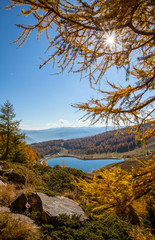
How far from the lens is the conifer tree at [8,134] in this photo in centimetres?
1661

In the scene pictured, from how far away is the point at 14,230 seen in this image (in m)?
3.59

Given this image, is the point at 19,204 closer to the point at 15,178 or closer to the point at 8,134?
the point at 15,178

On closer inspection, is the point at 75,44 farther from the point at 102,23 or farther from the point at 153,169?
the point at 153,169

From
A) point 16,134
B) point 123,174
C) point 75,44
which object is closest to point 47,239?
point 123,174

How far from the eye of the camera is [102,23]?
206 cm

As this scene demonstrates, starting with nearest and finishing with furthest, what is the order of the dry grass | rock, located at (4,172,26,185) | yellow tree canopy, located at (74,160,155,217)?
yellow tree canopy, located at (74,160,155,217)
the dry grass
rock, located at (4,172,26,185)

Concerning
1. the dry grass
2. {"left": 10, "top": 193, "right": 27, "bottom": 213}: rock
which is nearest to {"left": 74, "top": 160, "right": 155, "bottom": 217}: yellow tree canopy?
the dry grass

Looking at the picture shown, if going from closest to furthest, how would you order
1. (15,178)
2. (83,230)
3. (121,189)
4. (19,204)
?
(121,189)
(83,230)
(19,204)
(15,178)

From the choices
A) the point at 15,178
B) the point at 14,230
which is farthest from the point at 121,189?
the point at 15,178

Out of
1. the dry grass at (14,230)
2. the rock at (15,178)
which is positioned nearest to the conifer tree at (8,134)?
the rock at (15,178)

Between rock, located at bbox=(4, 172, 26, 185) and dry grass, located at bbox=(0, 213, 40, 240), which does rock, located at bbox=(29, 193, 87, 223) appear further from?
rock, located at bbox=(4, 172, 26, 185)

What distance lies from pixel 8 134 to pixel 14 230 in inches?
611

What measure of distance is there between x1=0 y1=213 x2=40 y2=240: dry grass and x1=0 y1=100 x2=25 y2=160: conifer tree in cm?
1436

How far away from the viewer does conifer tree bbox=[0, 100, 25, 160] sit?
16.6 m
